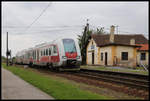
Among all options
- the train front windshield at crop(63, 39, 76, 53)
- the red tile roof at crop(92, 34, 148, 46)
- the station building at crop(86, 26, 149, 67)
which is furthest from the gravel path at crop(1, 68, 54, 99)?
the red tile roof at crop(92, 34, 148, 46)

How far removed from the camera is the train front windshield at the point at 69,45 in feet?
67.0

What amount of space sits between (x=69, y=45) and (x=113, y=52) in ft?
47.9

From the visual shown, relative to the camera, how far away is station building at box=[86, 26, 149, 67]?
34.3 meters

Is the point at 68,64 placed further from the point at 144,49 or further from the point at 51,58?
the point at 144,49

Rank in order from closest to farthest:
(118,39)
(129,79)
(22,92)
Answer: (22,92)
(129,79)
(118,39)

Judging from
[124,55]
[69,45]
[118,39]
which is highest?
[118,39]

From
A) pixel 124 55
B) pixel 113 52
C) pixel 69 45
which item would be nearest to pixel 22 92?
pixel 69 45

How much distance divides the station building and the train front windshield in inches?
549

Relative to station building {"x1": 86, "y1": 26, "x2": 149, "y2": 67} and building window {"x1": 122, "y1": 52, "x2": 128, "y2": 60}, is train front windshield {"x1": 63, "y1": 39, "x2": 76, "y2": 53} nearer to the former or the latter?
station building {"x1": 86, "y1": 26, "x2": 149, "y2": 67}

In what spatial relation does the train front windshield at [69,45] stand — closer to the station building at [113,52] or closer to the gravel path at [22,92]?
the gravel path at [22,92]

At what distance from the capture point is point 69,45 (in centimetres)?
2069

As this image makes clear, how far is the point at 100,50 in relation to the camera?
37938 millimetres

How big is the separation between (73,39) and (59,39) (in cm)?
117

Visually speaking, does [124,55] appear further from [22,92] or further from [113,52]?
[22,92]
